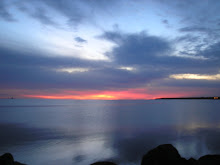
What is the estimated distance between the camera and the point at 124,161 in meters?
12.2

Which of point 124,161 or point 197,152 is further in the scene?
point 197,152

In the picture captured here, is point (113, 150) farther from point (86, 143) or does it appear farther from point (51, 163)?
point (51, 163)

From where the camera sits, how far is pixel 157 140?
760 inches

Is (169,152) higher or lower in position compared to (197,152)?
higher

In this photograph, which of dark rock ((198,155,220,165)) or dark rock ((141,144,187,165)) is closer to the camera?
dark rock ((198,155,220,165))

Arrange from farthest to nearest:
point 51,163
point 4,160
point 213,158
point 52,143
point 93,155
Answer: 1. point 52,143
2. point 93,155
3. point 51,163
4. point 4,160
5. point 213,158

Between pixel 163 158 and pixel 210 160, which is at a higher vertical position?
pixel 210 160

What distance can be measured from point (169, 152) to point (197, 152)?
858cm

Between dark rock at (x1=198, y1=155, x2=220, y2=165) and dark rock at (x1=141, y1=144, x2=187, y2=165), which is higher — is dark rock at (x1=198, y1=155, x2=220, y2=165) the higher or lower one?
the higher one

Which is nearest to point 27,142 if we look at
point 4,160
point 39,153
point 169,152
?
point 39,153

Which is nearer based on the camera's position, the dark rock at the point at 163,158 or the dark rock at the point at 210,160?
the dark rock at the point at 210,160

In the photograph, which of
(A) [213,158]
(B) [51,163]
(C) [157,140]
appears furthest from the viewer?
(C) [157,140]

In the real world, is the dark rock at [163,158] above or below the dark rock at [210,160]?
below

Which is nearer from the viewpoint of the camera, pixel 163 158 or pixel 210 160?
pixel 210 160
